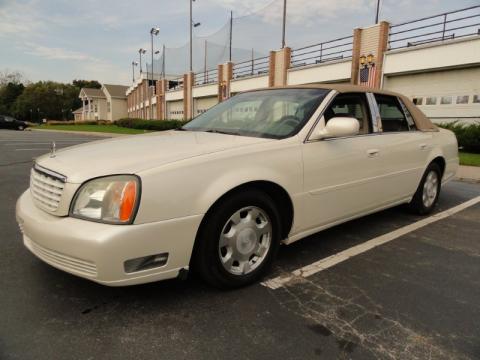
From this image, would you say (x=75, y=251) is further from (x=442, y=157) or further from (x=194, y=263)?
(x=442, y=157)

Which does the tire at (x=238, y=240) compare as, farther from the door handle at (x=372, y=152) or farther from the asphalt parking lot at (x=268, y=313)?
the door handle at (x=372, y=152)

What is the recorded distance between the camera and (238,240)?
→ 2.76m

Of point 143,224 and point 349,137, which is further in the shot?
point 349,137

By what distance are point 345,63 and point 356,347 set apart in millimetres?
20171

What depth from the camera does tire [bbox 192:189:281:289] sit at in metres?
2.58

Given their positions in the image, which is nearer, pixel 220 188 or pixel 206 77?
pixel 220 188

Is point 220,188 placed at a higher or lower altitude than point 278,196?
higher

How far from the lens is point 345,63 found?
20.4 metres

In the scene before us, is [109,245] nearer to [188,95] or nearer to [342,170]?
[342,170]

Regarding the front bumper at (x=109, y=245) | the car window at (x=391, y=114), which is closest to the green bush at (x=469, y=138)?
the car window at (x=391, y=114)

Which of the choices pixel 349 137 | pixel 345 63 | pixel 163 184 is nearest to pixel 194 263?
pixel 163 184

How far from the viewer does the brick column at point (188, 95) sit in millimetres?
38219

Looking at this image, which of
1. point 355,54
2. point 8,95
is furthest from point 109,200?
point 8,95

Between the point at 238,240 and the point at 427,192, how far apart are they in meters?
3.20
